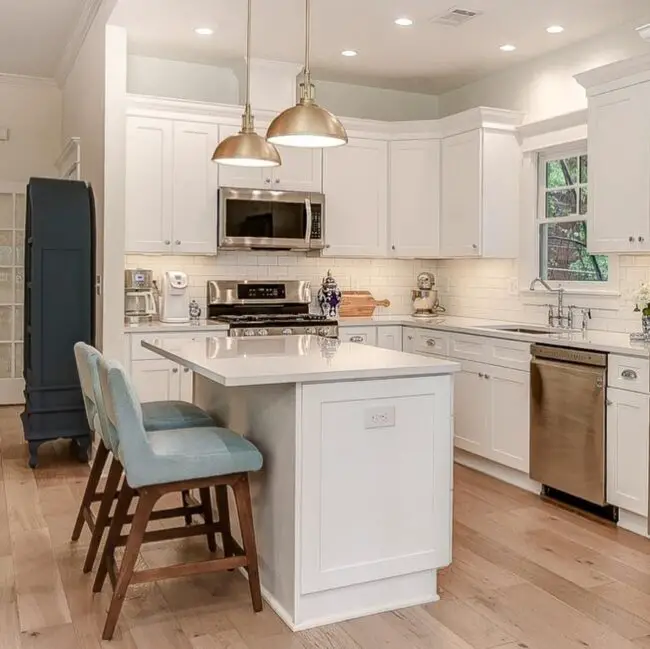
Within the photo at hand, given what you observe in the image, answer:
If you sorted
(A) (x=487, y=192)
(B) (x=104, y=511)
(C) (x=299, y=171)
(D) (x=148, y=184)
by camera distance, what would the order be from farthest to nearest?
(C) (x=299, y=171)
(A) (x=487, y=192)
(D) (x=148, y=184)
(B) (x=104, y=511)

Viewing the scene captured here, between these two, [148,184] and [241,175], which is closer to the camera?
[148,184]

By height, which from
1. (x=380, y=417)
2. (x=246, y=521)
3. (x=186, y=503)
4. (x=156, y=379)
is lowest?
(x=186, y=503)

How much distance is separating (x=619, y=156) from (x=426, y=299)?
2.43 meters

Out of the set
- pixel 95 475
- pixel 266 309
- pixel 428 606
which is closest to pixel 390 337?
pixel 266 309

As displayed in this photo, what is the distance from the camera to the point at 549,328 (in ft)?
17.1

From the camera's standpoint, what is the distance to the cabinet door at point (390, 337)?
5.85 meters

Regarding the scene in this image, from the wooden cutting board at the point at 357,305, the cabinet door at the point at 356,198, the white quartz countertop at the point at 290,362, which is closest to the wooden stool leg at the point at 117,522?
the white quartz countertop at the point at 290,362

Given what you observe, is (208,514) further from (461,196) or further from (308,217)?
(461,196)

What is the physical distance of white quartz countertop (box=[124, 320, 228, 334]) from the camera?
16.6 feet

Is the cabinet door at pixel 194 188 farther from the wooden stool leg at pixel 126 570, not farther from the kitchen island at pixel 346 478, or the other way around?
the wooden stool leg at pixel 126 570

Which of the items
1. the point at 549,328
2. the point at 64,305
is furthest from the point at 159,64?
the point at 549,328

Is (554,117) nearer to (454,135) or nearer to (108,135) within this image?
(454,135)

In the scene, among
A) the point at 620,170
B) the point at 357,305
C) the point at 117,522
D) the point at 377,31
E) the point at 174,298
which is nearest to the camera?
the point at 117,522

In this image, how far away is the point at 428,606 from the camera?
297 cm
